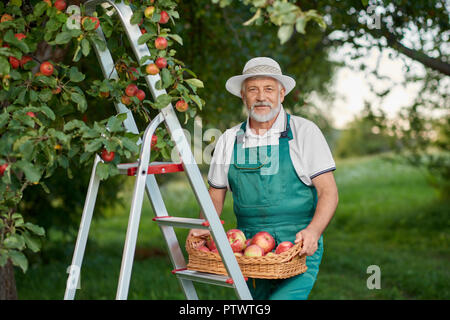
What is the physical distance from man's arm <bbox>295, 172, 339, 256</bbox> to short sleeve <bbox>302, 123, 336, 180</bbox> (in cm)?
3

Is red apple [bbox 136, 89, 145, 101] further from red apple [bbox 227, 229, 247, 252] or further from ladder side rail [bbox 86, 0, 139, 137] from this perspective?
red apple [bbox 227, 229, 247, 252]

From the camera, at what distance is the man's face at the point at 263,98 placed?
10.4ft

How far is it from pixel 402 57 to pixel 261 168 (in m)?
2.44

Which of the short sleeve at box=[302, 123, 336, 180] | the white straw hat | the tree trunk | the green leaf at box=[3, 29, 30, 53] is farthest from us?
the tree trunk

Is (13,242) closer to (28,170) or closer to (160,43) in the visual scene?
(28,170)

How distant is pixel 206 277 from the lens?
2.71 meters

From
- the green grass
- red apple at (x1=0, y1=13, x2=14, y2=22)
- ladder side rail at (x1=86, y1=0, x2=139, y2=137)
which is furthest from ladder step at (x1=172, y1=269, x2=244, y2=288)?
the green grass

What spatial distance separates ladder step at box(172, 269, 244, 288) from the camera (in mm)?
2611

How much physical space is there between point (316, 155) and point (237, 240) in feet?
2.02

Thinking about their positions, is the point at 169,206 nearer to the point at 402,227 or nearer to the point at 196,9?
the point at 402,227

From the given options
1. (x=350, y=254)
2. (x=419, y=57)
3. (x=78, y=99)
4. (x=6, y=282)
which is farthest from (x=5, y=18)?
(x=350, y=254)

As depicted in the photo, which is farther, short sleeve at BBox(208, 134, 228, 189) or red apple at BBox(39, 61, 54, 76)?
short sleeve at BBox(208, 134, 228, 189)

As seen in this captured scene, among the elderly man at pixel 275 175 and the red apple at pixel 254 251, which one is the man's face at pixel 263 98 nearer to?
the elderly man at pixel 275 175

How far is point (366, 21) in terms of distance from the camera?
Answer: 4.88 meters
